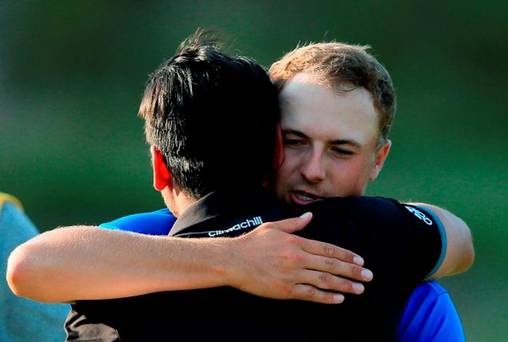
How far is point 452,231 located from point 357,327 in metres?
0.42

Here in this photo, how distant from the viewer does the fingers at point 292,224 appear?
1.81m

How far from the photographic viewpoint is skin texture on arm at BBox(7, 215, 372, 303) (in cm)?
175

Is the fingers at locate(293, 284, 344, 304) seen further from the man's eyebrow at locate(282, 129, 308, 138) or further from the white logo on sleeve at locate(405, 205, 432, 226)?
the man's eyebrow at locate(282, 129, 308, 138)

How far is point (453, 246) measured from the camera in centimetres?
212

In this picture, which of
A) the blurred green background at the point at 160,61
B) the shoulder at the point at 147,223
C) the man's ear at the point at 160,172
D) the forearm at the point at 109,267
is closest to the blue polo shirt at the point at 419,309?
the shoulder at the point at 147,223

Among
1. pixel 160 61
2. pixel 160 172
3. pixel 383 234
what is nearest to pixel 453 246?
pixel 383 234

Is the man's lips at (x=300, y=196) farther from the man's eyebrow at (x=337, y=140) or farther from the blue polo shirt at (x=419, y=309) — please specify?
the blue polo shirt at (x=419, y=309)

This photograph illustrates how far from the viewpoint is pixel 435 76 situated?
7949mm

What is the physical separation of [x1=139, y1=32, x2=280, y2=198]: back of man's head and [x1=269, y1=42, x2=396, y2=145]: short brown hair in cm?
25

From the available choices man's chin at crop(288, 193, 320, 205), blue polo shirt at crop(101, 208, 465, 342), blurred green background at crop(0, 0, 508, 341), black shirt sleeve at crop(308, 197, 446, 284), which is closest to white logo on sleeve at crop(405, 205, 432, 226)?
black shirt sleeve at crop(308, 197, 446, 284)

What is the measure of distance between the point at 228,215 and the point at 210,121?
0.58ft

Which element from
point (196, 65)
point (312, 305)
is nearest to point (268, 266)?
point (312, 305)

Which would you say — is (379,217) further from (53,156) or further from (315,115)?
(53,156)

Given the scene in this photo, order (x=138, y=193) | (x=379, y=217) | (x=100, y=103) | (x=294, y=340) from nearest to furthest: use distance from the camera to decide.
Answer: (x=294, y=340)
(x=379, y=217)
(x=138, y=193)
(x=100, y=103)
